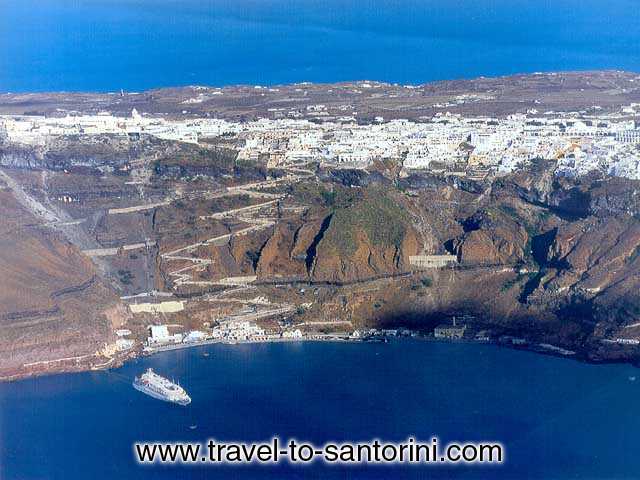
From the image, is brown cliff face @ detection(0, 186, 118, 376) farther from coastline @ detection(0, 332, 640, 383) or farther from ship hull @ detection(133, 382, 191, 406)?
ship hull @ detection(133, 382, 191, 406)

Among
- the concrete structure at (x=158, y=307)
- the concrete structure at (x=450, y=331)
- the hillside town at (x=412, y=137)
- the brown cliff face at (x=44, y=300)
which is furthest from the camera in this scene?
the hillside town at (x=412, y=137)

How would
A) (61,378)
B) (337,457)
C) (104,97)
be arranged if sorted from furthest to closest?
(104,97) → (61,378) → (337,457)

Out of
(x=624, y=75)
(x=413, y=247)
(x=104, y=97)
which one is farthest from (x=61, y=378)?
(x=624, y=75)

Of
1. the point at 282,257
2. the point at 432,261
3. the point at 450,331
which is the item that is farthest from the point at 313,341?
the point at 432,261

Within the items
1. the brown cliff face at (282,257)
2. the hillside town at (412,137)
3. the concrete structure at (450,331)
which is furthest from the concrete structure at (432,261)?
the hillside town at (412,137)

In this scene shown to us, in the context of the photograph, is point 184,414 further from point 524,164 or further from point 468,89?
point 468,89

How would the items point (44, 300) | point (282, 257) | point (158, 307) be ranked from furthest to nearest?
point (282, 257), point (158, 307), point (44, 300)

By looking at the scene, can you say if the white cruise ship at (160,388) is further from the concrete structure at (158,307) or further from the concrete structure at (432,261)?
the concrete structure at (432,261)

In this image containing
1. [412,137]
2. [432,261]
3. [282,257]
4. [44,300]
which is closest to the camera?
[44,300]

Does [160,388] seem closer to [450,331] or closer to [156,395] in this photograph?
[156,395]
